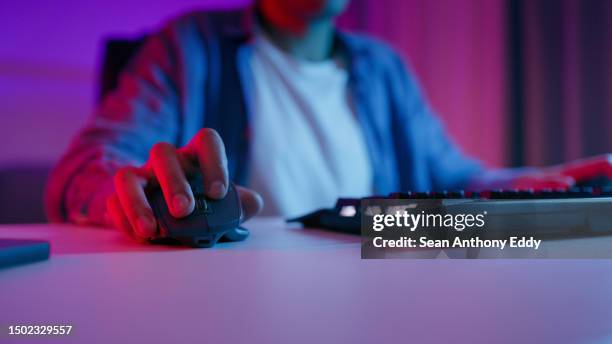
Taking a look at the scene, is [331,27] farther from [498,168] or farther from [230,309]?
[230,309]

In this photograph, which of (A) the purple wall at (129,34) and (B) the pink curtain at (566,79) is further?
(B) the pink curtain at (566,79)

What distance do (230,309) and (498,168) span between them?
2.38 metres

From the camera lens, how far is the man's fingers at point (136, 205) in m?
0.48

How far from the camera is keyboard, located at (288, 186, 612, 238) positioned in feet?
1.39

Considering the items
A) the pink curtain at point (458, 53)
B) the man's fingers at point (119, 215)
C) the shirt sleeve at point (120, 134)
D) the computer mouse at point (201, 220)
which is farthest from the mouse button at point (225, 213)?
the pink curtain at point (458, 53)

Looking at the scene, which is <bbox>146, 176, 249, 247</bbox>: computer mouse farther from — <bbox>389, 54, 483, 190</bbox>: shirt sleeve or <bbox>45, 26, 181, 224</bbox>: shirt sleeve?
<bbox>389, 54, 483, 190</bbox>: shirt sleeve

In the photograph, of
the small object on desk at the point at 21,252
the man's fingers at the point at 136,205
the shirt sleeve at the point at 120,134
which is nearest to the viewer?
the small object on desk at the point at 21,252

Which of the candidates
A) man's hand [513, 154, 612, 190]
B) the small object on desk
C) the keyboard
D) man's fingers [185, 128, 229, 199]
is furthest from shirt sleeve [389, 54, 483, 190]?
the small object on desk

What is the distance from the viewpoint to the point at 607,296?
0.28 m

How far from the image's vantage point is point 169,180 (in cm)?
48

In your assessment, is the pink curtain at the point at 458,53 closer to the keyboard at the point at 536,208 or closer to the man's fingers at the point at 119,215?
the keyboard at the point at 536,208

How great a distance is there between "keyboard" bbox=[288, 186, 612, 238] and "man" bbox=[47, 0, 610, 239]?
1.64 feet

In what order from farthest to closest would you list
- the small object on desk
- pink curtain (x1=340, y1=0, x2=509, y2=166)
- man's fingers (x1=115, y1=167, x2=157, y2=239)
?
pink curtain (x1=340, y1=0, x2=509, y2=166) < man's fingers (x1=115, y1=167, x2=157, y2=239) < the small object on desk

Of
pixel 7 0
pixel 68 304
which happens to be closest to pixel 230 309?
pixel 68 304
